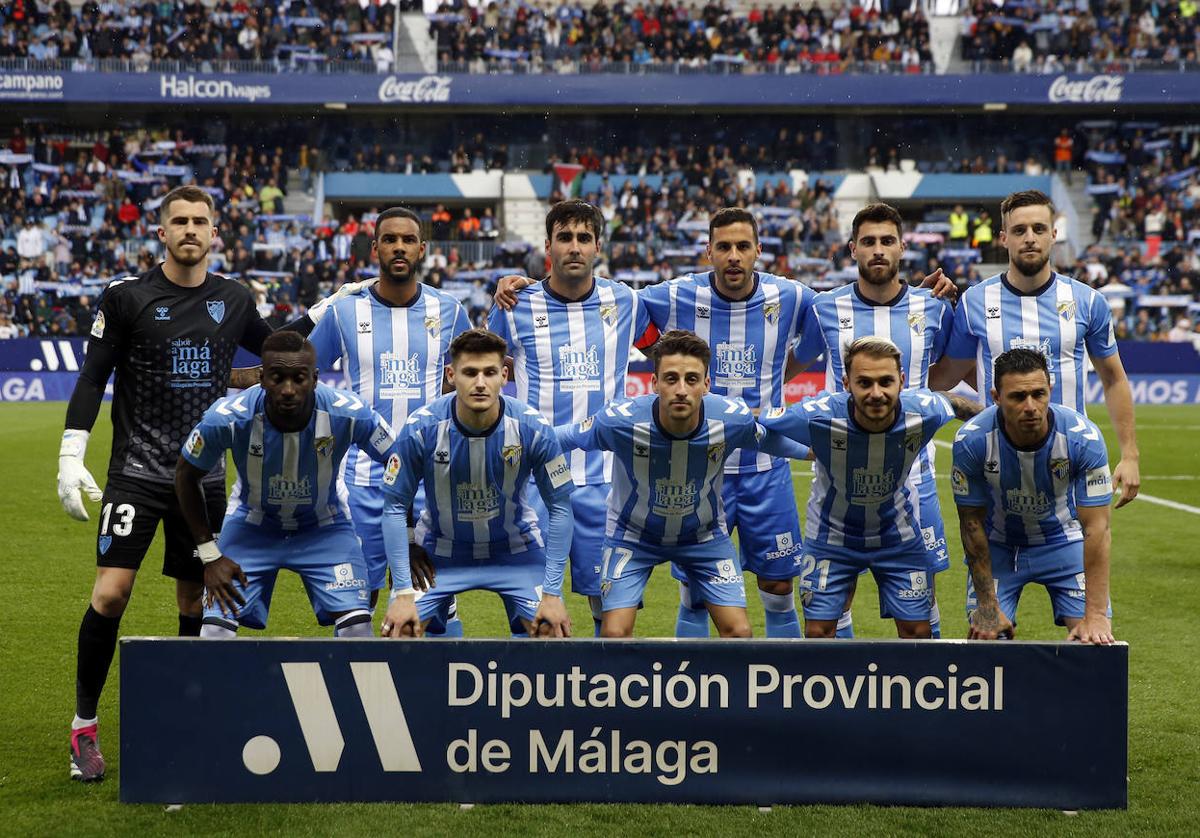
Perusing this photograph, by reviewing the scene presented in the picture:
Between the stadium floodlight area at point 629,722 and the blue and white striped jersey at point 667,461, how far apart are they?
32.6 inches

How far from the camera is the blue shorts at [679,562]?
15.6 feet

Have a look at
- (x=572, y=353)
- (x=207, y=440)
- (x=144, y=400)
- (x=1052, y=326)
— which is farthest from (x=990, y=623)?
(x=144, y=400)

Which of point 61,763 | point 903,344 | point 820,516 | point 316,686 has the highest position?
point 903,344

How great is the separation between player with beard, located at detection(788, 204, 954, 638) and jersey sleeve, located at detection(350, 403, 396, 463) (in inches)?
71.9

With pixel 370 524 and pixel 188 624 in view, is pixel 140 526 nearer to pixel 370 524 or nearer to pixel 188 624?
pixel 188 624

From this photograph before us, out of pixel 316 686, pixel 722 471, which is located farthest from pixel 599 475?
pixel 316 686

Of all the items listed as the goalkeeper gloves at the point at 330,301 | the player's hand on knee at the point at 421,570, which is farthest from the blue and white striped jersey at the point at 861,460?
the goalkeeper gloves at the point at 330,301

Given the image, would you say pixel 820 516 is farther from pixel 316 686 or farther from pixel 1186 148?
pixel 1186 148

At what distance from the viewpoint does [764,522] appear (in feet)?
17.0

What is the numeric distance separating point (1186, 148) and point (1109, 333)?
1189 inches

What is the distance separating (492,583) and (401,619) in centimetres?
51

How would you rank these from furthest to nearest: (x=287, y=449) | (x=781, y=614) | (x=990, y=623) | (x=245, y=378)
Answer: (x=781, y=614) < (x=245, y=378) < (x=287, y=449) < (x=990, y=623)

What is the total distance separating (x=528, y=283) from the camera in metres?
5.48

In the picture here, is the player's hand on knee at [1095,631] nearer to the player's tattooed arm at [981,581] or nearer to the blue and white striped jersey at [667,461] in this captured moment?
the player's tattooed arm at [981,581]
